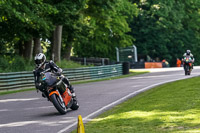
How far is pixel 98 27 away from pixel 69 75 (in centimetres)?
2270

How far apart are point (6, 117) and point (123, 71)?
2714 centimetres

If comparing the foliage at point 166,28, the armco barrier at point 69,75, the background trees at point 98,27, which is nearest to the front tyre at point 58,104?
the armco barrier at point 69,75

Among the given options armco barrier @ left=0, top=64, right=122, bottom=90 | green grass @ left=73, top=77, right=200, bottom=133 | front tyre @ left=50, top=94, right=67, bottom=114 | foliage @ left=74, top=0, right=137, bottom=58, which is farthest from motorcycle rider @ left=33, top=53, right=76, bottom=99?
foliage @ left=74, top=0, right=137, bottom=58

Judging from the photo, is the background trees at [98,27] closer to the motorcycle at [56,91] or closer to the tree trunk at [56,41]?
the tree trunk at [56,41]

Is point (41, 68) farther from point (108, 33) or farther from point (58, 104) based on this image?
point (108, 33)

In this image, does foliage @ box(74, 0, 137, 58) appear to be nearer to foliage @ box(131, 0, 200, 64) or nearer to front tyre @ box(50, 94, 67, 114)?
foliage @ box(131, 0, 200, 64)

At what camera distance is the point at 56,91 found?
11.7 metres

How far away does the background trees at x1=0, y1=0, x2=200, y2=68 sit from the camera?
99.9 ft

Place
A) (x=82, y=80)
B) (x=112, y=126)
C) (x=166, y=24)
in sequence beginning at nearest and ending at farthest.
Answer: (x=112, y=126) → (x=82, y=80) → (x=166, y=24)

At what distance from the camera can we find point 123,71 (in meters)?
38.8

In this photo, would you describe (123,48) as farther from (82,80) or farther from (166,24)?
(82,80)

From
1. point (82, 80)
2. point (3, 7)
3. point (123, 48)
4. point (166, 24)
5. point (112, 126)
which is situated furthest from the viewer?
point (166, 24)

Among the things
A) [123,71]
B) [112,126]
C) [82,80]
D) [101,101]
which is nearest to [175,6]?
[123,71]

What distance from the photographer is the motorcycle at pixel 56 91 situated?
11594 mm
